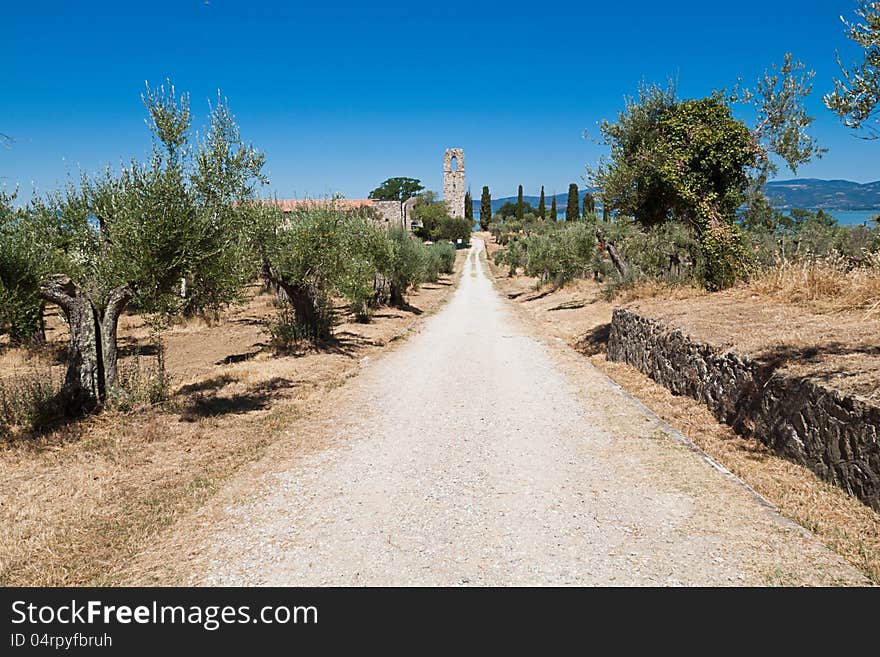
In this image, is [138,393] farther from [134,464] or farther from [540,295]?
[540,295]

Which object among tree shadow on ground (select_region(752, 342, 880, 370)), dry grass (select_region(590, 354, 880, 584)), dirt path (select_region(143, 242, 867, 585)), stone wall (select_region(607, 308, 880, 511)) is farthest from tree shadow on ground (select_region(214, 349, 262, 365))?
tree shadow on ground (select_region(752, 342, 880, 370))

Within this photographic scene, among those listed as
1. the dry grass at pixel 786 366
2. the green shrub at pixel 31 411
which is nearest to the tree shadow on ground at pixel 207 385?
the green shrub at pixel 31 411

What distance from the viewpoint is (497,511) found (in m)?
5.68

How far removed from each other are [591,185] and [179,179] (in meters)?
11.2

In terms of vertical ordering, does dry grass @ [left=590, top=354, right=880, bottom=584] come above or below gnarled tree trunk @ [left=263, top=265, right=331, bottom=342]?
below

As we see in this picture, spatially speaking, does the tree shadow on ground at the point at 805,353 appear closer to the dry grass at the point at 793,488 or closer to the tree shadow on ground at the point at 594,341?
the dry grass at the point at 793,488

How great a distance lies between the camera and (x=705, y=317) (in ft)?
36.1

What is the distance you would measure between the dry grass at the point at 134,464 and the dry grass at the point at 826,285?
9.50 m

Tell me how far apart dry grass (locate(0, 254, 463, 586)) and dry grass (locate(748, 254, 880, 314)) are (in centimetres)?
950

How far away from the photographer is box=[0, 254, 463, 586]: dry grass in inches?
200

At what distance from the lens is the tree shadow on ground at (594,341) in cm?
1602

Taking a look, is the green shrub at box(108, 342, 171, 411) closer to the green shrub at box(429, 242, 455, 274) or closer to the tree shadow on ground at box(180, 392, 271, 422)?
the tree shadow on ground at box(180, 392, 271, 422)

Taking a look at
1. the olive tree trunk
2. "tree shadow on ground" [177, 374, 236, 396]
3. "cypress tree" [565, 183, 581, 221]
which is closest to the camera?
the olive tree trunk
